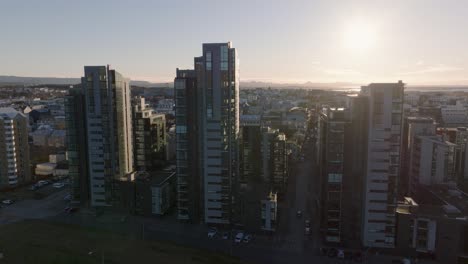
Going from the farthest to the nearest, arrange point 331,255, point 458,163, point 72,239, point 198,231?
point 458,163 → point 198,231 → point 72,239 → point 331,255

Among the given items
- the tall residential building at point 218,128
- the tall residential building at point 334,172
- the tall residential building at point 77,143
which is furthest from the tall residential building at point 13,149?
the tall residential building at point 334,172

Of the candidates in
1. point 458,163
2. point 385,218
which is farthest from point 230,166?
point 458,163

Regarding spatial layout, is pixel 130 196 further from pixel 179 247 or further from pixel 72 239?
pixel 179 247

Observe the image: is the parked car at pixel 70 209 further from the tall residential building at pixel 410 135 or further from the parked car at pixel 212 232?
the tall residential building at pixel 410 135

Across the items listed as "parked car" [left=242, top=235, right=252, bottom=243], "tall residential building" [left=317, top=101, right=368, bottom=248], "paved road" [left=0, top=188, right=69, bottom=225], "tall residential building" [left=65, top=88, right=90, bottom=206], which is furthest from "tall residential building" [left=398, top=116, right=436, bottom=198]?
"paved road" [left=0, top=188, right=69, bottom=225]

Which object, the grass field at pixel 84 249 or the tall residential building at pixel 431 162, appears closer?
the grass field at pixel 84 249
